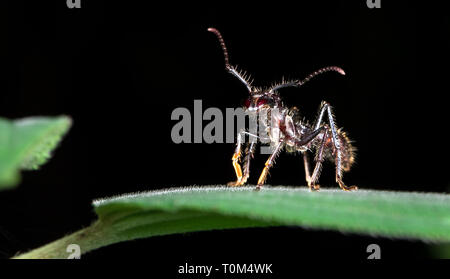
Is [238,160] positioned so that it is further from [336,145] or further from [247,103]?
[336,145]

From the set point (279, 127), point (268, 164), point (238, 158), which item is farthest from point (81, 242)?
point (279, 127)

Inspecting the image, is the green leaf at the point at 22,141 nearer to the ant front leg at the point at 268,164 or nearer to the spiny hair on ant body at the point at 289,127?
the ant front leg at the point at 268,164

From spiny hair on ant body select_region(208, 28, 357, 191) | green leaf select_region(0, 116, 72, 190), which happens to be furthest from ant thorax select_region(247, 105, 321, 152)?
green leaf select_region(0, 116, 72, 190)

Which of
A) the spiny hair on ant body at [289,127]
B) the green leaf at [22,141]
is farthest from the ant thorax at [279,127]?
the green leaf at [22,141]

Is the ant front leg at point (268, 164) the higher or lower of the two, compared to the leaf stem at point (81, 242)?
higher

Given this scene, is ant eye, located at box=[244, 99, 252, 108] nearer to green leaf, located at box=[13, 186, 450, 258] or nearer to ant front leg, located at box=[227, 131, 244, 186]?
ant front leg, located at box=[227, 131, 244, 186]

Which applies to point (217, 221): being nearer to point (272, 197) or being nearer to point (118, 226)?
point (118, 226)

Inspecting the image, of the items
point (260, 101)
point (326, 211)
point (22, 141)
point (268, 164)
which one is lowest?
point (326, 211)
